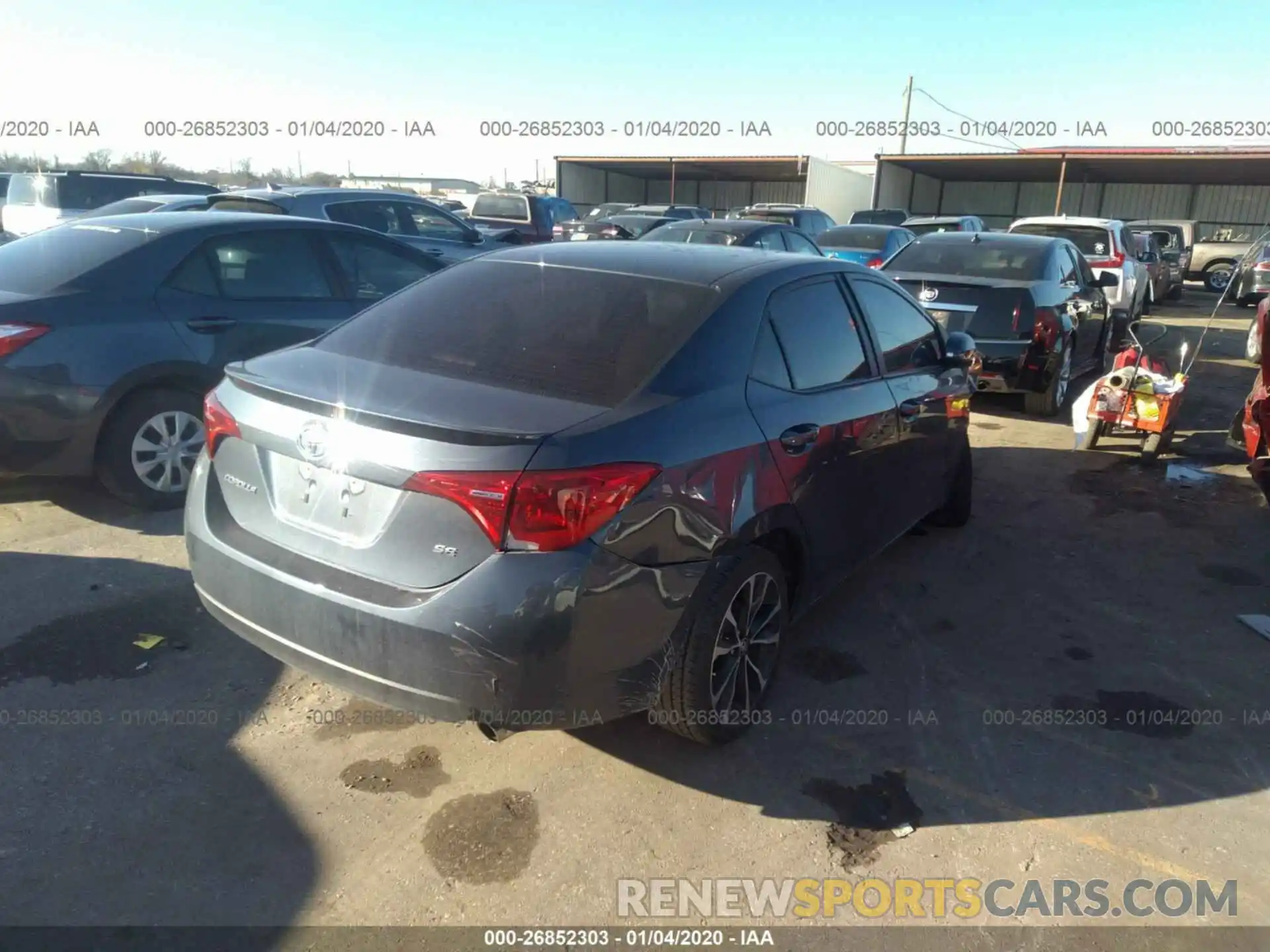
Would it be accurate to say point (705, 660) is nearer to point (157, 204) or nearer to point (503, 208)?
point (157, 204)

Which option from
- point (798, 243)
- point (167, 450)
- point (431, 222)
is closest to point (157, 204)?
point (431, 222)

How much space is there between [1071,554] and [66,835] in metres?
4.84

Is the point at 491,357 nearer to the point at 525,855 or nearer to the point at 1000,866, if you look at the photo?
the point at 525,855

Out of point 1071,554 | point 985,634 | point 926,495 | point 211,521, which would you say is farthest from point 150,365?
point 1071,554

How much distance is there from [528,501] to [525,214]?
634 inches

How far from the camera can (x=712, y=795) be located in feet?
9.58

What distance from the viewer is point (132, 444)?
4.85m

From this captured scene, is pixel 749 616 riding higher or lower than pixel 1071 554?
higher

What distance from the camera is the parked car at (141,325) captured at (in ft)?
14.7

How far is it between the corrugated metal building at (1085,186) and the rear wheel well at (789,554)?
2624cm

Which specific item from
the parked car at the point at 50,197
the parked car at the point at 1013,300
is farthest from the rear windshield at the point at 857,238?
the parked car at the point at 50,197

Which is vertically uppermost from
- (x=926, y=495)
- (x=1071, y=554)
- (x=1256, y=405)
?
(x=1256, y=405)

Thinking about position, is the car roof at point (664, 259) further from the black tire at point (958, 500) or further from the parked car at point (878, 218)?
the parked car at point (878, 218)

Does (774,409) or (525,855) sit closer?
(525,855)
